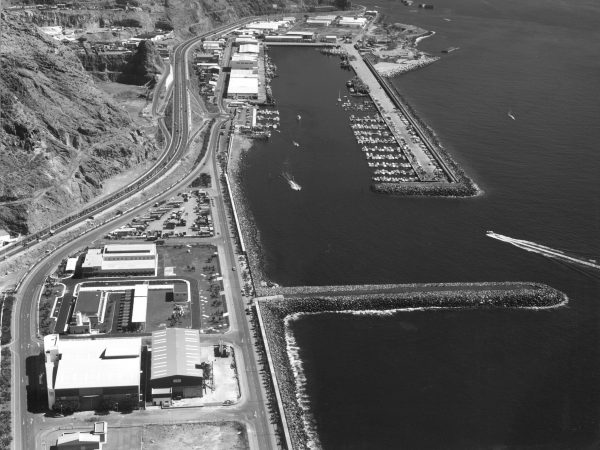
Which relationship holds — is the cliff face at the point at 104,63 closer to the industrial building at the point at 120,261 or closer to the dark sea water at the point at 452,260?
the dark sea water at the point at 452,260

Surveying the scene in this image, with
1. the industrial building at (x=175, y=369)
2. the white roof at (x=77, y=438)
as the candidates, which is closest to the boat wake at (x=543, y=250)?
the industrial building at (x=175, y=369)

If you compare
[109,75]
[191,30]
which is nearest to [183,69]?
[109,75]

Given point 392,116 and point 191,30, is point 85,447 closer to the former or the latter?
point 392,116

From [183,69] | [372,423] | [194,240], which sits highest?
[183,69]

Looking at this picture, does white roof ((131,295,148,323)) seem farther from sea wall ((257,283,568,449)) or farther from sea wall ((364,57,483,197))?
sea wall ((364,57,483,197))

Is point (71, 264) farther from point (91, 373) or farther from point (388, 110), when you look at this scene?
point (388, 110)

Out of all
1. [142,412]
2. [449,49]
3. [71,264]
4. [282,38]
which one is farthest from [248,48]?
[142,412]

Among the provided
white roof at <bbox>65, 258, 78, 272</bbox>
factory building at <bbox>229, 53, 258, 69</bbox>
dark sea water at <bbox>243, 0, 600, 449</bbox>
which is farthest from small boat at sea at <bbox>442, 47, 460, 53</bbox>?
white roof at <bbox>65, 258, 78, 272</bbox>
